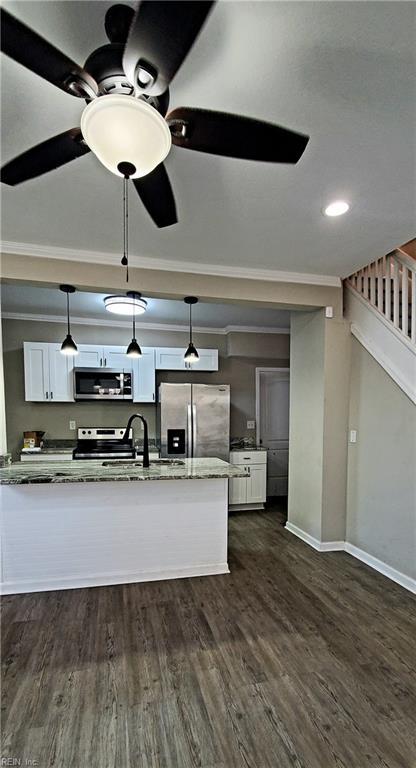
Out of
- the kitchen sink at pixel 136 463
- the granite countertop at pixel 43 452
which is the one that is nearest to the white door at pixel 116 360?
the granite countertop at pixel 43 452

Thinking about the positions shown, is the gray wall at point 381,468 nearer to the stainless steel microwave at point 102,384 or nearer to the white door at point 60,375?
the stainless steel microwave at point 102,384

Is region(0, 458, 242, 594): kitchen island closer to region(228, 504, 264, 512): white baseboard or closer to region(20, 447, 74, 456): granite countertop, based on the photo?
region(20, 447, 74, 456): granite countertop

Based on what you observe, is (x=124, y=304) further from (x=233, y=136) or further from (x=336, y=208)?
(x=233, y=136)

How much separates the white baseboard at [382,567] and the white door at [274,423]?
6.96ft

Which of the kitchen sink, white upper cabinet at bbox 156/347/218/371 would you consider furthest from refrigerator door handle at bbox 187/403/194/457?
the kitchen sink

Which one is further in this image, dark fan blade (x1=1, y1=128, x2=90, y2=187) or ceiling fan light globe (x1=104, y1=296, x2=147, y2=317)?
ceiling fan light globe (x1=104, y1=296, x2=147, y2=317)

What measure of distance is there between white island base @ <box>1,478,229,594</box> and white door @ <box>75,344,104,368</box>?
238cm

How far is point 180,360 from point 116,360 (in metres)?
0.92

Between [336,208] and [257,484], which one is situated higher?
[336,208]

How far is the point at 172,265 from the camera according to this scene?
10.2ft

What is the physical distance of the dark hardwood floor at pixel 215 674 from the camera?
1497 millimetres

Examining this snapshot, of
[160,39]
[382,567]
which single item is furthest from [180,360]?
[160,39]

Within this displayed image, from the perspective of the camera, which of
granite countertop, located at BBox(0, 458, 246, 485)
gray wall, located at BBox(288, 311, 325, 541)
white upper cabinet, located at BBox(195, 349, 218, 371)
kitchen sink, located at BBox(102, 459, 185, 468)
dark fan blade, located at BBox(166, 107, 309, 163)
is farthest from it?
white upper cabinet, located at BBox(195, 349, 218, 371)

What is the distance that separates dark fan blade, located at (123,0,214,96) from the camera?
0.85m
